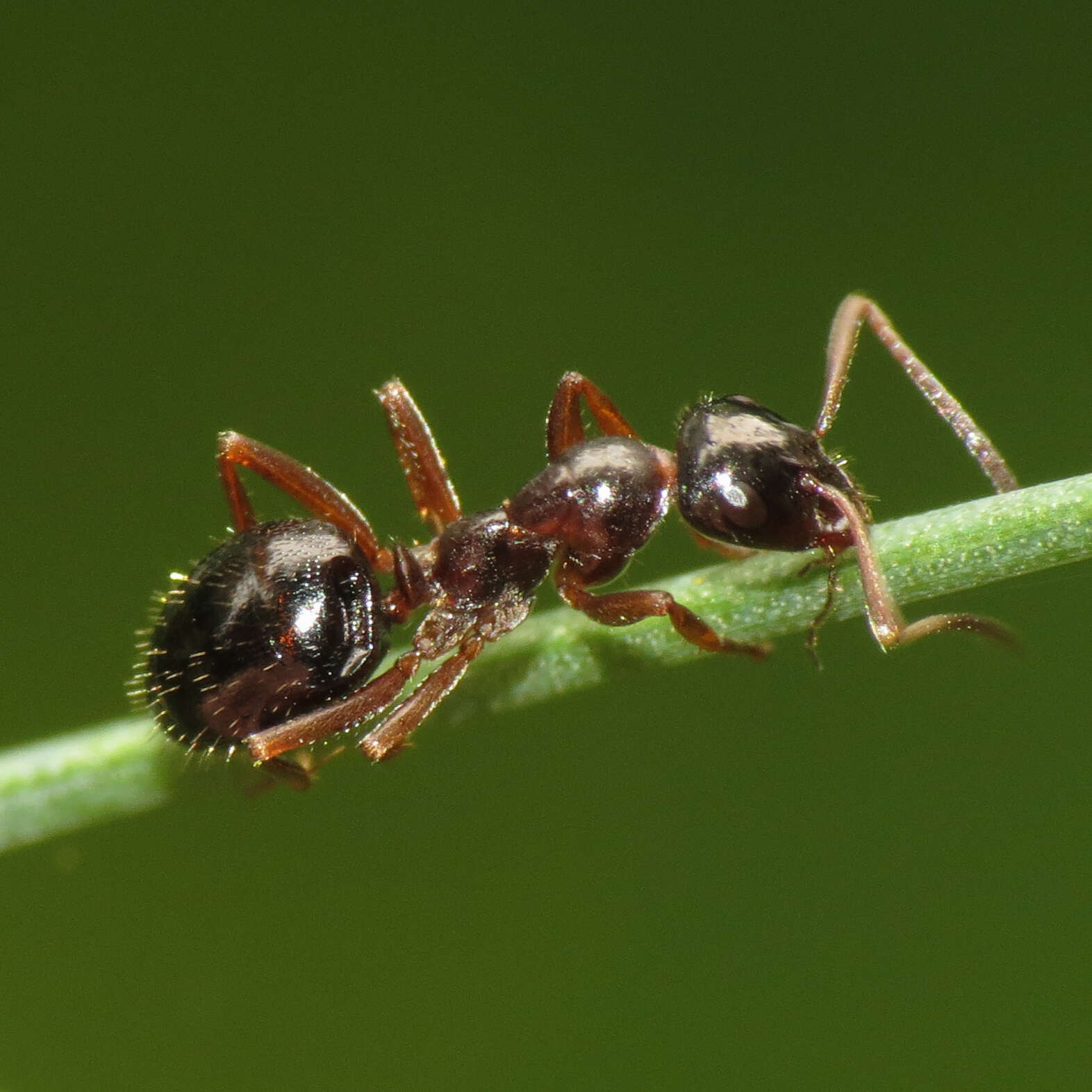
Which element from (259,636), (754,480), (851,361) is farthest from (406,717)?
(851,361)

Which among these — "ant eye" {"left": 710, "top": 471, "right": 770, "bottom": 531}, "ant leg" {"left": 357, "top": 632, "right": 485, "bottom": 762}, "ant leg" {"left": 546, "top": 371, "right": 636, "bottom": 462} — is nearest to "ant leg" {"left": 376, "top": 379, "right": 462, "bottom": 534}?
"ant leg" {"left": 546, "top": 371, "right": 636, "bottom": 462}

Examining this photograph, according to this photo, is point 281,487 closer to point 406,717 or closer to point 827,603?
point 406,717

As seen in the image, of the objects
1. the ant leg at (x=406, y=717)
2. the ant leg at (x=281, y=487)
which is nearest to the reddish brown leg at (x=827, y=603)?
the ant leg at (x=406, y=717)

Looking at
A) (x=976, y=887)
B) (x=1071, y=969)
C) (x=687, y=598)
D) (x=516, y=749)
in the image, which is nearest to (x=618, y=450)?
(x=516, y=749)

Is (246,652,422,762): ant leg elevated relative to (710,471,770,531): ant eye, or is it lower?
lower

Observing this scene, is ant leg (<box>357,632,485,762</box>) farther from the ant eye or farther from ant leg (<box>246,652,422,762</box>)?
the ant eye

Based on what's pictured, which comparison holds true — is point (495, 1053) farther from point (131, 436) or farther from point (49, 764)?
point (131, 436)
